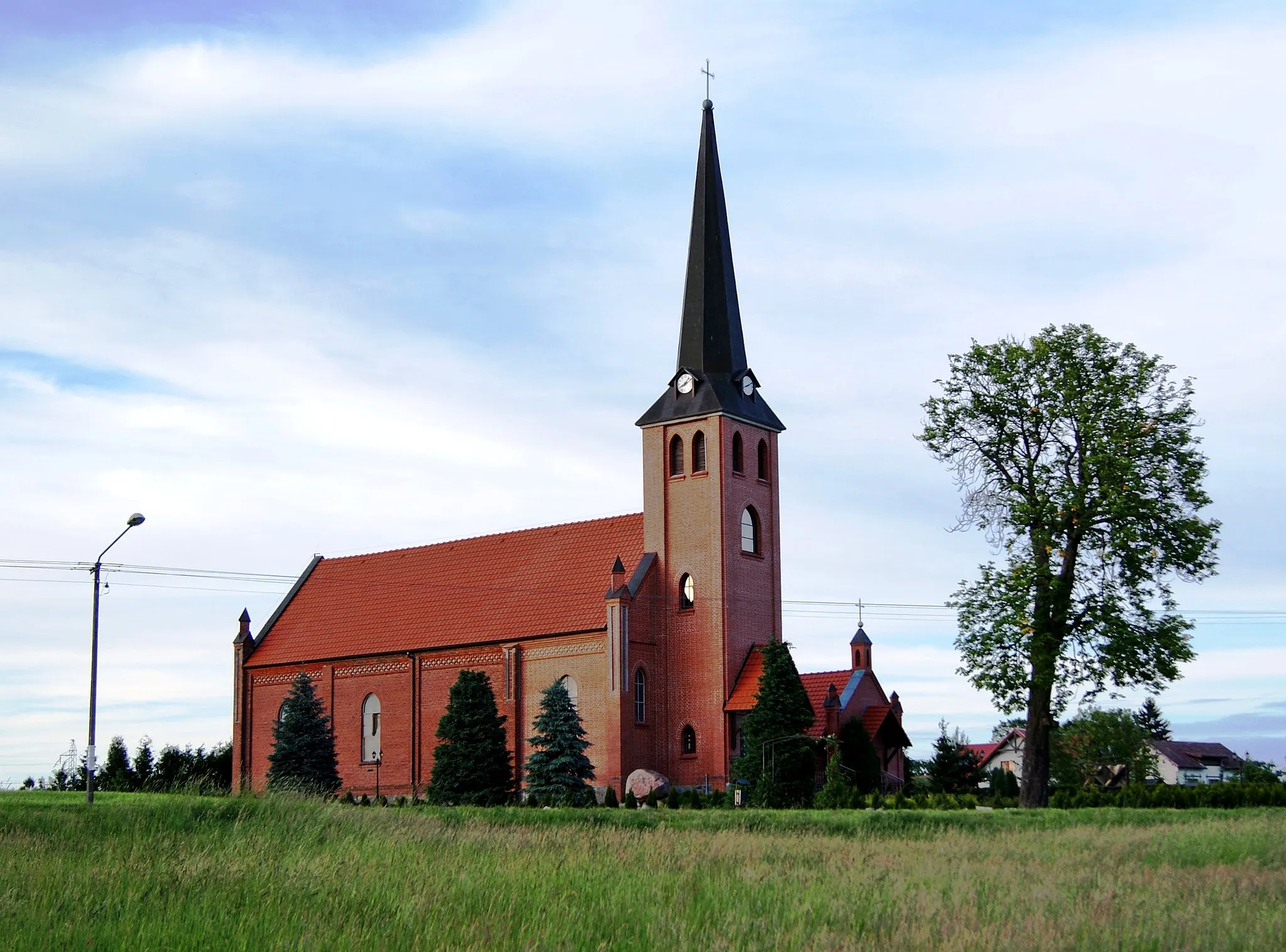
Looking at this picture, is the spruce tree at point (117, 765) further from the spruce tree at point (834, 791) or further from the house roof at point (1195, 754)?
the house roof at point (1195, 754)

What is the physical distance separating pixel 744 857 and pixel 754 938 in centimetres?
652

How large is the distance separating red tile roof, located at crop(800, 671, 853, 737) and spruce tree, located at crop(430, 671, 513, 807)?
10374 mm

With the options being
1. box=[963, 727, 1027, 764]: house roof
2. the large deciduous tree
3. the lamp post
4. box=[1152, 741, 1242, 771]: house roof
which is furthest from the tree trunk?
box=[1152, 741, 1242, 771]: house roof

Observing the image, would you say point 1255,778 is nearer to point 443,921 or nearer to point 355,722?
point 355,722

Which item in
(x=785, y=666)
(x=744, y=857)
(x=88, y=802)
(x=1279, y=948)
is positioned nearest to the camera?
(x=1279, y=948)

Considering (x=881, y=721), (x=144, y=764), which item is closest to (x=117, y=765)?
(x=144, y=764)

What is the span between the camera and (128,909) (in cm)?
1184

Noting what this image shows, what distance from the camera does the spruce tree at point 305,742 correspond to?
47.4 m

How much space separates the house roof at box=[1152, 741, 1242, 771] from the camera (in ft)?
316

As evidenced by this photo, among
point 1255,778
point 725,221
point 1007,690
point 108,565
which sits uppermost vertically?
point 725,221

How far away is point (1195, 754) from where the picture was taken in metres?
101

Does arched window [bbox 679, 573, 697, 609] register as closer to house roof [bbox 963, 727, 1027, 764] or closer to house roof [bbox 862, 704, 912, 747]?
house roof [bbox 862, 704, 912, 747]

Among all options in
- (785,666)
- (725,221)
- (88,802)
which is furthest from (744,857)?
(725,221)

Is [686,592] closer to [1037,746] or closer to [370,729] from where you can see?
[1037,746]
